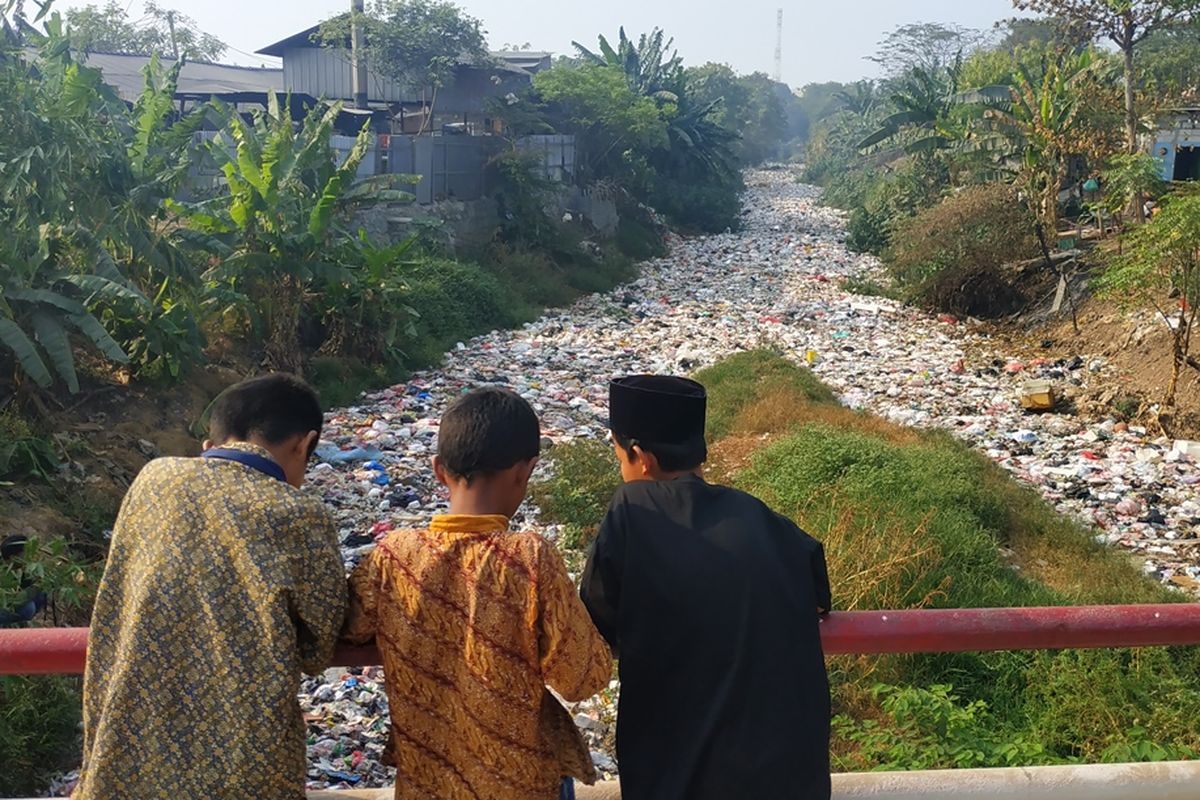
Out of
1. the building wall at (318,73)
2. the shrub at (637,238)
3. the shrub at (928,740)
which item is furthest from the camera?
the building wall at (318,73)

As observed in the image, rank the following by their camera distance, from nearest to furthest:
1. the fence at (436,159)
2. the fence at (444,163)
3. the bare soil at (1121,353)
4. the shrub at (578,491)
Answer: the shrub at (578,491) < the bare soil at (1121,353) < the fence at (436,159) < the fence at (444,163)

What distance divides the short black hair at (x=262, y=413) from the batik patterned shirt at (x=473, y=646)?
0.26 m

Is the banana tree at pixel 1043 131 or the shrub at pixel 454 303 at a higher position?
the banana tree at pixel 1043 131

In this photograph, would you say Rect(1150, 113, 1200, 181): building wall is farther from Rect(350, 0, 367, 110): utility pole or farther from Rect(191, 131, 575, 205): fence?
Rect(350, 0, 367, 110): utility pole

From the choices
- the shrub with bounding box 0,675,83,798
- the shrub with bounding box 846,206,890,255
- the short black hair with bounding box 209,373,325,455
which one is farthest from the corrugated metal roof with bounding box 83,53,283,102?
the short black hair with bounding box 209,373,325,455

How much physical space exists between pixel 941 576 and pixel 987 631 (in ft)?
12.8

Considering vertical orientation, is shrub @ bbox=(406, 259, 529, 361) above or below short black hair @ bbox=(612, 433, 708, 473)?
below

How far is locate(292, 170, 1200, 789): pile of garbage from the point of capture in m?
4.93

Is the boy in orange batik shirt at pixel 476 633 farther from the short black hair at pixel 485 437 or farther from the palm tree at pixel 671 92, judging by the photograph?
the palm tree at pixel 671 92

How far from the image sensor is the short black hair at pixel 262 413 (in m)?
1.77

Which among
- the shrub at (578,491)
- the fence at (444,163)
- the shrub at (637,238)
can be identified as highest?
the fence at (444,163)

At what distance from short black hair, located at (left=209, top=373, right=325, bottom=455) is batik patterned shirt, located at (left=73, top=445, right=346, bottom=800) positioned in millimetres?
150

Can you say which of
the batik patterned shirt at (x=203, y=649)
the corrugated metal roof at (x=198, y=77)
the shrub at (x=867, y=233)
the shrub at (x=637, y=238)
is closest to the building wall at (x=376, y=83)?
the corrugated metal roof at (x=198, y=77)

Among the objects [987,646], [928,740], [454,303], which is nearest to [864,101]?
[454,303]
